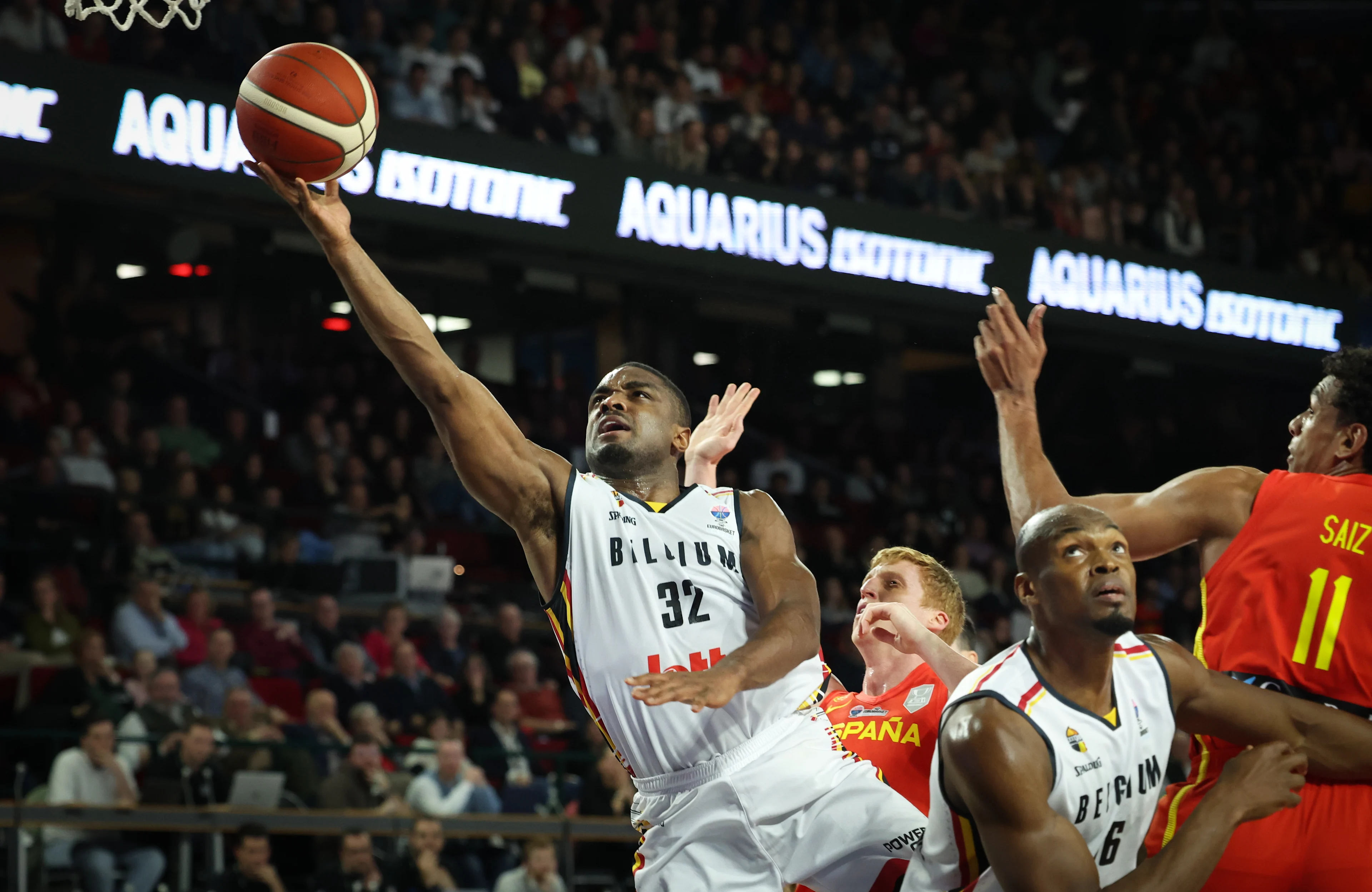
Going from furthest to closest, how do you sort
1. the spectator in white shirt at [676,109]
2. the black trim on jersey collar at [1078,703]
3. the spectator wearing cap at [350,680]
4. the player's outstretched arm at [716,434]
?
the spectator in white shirt at [676,109]
the spectator wearing cap at [350,680]
the player's outstretched arm at [716,434]
the black trim on jersey collar at [1078,703]

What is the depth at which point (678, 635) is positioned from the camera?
4.38m

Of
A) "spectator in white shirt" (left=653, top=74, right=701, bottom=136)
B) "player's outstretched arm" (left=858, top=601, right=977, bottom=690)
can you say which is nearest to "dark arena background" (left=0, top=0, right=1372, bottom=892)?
"spectator in white shirt" (left=653, top=74, right=701, bottom=136)

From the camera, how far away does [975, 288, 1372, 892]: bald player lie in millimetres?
3867

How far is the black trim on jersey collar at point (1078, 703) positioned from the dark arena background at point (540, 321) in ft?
19.7

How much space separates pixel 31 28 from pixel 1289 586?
1041cm

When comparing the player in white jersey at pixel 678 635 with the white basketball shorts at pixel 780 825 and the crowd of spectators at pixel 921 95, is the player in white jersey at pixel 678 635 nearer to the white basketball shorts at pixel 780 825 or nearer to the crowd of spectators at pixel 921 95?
the white basketball shorts at pixel 780 825

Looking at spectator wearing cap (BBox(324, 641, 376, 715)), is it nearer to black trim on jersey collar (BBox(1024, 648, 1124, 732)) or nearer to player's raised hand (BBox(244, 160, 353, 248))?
player's raised hand (BBox(244, 160, 353, 248))

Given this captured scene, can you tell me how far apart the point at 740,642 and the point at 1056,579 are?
3.59 feet

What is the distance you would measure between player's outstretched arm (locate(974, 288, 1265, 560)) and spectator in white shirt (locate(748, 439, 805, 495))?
1125 cm

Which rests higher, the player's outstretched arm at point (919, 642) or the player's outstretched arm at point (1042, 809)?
the player's outstretched arm at point (919, 642)

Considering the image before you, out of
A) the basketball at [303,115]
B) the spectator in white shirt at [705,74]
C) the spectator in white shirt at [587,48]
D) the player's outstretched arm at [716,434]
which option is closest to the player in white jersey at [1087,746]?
the player's outstretched arm at [716,434]

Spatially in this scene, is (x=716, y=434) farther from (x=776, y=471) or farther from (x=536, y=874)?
(x=776, y=471)

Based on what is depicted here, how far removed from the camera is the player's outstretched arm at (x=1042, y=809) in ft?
11.2

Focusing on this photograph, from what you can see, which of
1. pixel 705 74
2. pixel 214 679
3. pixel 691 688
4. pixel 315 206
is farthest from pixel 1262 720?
pixel 705 74
